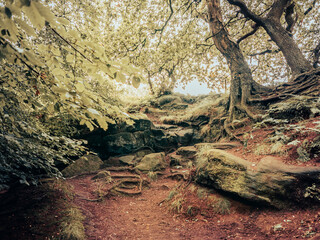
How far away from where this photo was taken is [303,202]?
3080 mm

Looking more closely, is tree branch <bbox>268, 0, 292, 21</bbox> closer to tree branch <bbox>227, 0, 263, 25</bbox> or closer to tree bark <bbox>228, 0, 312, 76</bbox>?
tree bark <bbox>228, 0, 312, 76</bbox>

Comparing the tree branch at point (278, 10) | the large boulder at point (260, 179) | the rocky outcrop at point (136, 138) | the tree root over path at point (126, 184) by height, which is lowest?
the tree root over path at point (126, 184)

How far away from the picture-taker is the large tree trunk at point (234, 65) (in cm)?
758

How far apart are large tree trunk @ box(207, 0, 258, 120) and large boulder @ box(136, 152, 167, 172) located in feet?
13.1

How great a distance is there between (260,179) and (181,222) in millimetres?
2203

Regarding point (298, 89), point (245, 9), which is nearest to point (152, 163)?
point (298, 89)

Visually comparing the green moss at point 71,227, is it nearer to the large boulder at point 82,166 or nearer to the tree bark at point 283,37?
the large boulder at point 82,166

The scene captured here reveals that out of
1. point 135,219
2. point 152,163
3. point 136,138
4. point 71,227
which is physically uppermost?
point 136,138

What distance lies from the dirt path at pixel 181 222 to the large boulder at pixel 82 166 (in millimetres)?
1554

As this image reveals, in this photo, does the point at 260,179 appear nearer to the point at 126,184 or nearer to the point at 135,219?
the point at 135,219

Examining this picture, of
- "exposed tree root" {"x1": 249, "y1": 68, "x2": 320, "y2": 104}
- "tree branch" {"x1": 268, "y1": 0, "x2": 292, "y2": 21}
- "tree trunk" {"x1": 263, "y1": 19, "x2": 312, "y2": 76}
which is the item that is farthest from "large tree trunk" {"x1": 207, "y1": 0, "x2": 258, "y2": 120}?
"tree branch" {"x1": 268, "y1": 0, "x2": 292, "y2": 21}

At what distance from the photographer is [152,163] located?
8055mm

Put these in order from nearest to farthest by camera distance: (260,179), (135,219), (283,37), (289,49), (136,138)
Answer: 1. (260,179)
2. (135,219)
3. (289,49)
4. (283,37)
5. (136,138)

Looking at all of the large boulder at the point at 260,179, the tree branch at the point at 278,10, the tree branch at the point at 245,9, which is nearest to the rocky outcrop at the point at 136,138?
the large boulder at the point at 260,179
